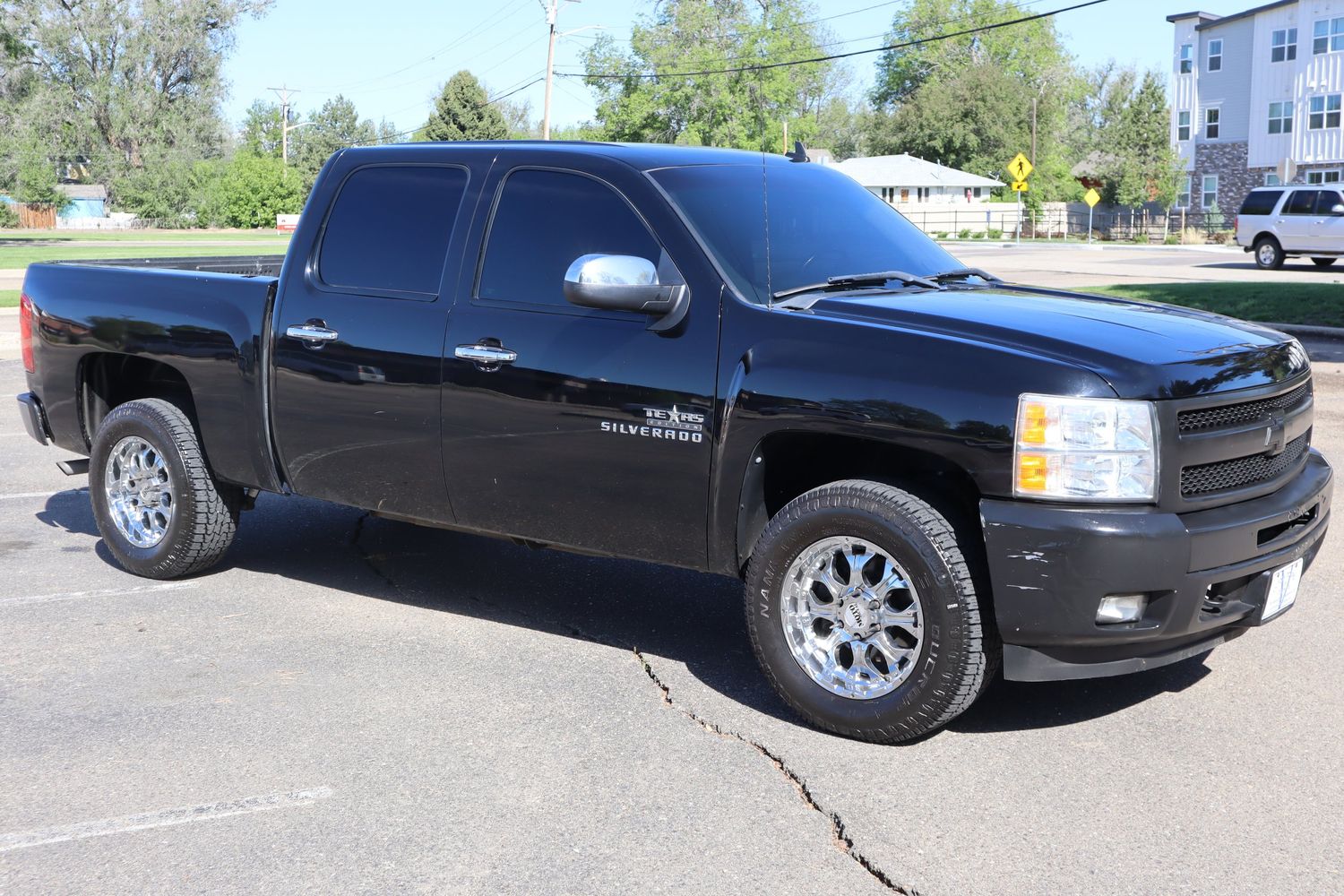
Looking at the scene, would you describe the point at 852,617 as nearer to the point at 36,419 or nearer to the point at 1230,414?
the point at 1230,414

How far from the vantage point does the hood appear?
13.6 ft

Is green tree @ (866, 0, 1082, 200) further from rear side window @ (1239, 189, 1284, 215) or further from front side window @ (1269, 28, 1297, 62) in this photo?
rear side window @ (1239, 189, 1284, 215)

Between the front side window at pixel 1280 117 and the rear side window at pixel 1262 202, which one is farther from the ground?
the front side window at pixel 1280 117

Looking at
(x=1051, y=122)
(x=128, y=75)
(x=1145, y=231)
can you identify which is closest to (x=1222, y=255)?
(x=1145, y=231)

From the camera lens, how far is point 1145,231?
6388cm

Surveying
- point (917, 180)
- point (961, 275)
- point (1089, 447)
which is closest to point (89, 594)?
point (961, 275)

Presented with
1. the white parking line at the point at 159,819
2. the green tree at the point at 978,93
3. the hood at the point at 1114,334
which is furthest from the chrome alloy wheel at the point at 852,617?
the green tree at the point at 978,93

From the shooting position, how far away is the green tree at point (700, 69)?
228 ft

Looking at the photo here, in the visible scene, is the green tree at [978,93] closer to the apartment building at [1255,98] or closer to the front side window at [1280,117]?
the apartment building at [1255,98]

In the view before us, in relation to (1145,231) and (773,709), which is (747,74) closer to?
(1145,231)

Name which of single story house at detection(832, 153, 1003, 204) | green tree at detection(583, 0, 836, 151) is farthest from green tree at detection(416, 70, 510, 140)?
single story house at detection(832, 153, 1003, 204)

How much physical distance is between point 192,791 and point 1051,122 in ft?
309

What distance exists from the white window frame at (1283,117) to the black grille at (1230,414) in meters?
59.7

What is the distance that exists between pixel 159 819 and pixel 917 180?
76.9 metres
